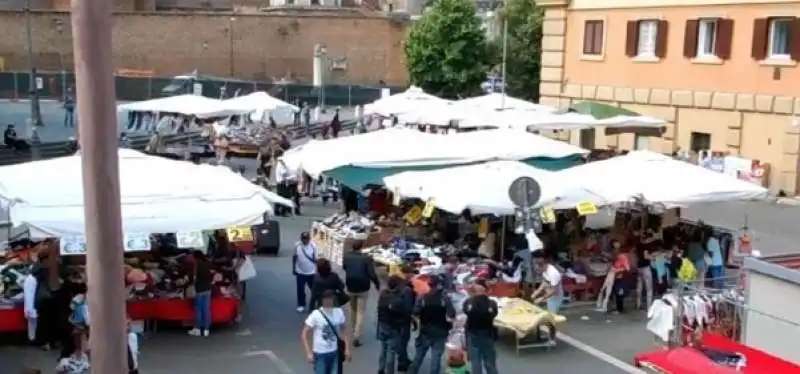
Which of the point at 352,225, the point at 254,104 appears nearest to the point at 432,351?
the point at 352,225

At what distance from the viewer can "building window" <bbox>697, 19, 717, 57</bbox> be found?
2969 cm

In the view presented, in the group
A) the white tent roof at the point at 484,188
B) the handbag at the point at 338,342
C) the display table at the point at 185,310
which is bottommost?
the display table at the point at 185,310

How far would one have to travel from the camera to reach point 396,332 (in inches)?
454

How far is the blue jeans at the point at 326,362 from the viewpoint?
10.3 meters

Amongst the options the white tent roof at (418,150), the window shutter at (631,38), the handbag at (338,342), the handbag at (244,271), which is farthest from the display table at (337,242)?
the window shutter at (631,38)

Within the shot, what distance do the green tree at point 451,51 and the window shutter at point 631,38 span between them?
16235 millimetres

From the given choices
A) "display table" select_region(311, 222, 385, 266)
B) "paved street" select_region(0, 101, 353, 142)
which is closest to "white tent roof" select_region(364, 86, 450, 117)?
"paved street" select_region(0, 101, 353, 142)

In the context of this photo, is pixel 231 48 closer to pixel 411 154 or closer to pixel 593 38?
pixel 593 38

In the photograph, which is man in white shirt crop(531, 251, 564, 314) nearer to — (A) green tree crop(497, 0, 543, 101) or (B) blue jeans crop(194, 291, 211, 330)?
(B) blue jeans crop(194, 291, 211, 330)

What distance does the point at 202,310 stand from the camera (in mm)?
13492

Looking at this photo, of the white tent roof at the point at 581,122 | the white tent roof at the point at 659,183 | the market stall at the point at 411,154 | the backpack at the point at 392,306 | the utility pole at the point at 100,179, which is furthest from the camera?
the white tent roof at the point at 581,122

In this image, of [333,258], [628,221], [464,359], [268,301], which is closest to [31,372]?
[464,359]

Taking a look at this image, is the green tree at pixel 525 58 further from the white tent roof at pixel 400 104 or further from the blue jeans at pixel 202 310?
the blue jeans at pixel 202 310

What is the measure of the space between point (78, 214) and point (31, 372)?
14.8ft
